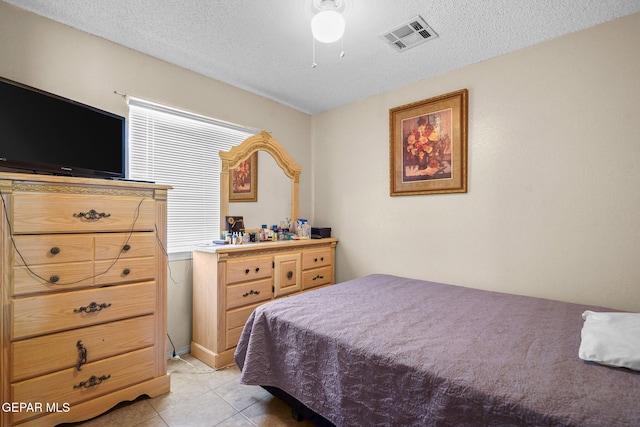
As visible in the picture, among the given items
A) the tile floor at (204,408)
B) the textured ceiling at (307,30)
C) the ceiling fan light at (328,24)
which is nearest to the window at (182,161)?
the textured ceiling at (307,30)

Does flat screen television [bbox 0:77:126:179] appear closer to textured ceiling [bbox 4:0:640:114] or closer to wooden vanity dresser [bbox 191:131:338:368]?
textured ceiling [bbox 4:0:640:114]

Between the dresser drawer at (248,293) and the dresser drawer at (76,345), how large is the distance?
1.95ft

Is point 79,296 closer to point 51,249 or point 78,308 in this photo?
point 78,308

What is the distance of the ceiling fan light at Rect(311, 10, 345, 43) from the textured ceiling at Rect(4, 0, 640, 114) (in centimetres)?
24

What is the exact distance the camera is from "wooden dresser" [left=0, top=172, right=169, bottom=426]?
1438mm

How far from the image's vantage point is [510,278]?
230 cm

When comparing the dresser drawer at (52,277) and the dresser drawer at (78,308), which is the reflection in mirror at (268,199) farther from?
the dresser drawer at (52,277)

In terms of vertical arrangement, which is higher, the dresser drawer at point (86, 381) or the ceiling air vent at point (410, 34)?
the ceiling air vent at point (410, 34)

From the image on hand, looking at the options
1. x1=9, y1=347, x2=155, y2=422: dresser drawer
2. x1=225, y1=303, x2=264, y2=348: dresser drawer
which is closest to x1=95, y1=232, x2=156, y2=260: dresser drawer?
x1=9, y1=347, x2=155, y2=422: dresser drawer

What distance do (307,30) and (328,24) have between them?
0.48 m

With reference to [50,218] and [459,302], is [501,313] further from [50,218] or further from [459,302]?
[50,218]

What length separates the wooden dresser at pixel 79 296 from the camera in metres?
1.44

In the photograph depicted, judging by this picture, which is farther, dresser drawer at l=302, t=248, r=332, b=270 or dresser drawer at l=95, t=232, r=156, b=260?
dresser drawer at l=302, t=248, r=332, b=270

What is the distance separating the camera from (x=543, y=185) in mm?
→ 2164
